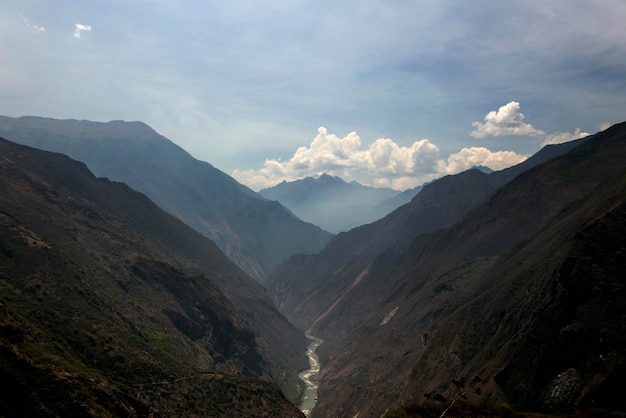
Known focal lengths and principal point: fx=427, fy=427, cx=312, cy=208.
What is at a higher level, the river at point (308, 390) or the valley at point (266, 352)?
the valley at point (266, 352)

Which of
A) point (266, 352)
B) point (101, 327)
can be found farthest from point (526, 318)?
point (266, 352)

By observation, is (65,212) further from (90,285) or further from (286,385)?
(286,385)

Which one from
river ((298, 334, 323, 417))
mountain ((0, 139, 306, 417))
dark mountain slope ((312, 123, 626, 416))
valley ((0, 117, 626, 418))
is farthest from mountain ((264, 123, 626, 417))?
mountain ((0, 139, 306, 417))

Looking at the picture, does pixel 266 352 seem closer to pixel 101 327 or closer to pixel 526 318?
pixel 101 327

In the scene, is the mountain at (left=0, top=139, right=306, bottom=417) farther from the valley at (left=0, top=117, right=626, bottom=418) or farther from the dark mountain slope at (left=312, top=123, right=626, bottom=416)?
the dark mountain slope at (left=312, top=123, right=626, bottom=416)

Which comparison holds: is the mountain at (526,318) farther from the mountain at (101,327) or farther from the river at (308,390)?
the mountain at (101,327)

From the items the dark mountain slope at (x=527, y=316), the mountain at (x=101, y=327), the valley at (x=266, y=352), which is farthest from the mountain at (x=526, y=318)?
the mountain at (x=101, y=327)

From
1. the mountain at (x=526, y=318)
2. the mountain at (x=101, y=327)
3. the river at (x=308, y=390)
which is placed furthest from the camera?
the river at (x=308, y=390)
